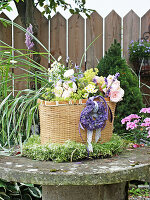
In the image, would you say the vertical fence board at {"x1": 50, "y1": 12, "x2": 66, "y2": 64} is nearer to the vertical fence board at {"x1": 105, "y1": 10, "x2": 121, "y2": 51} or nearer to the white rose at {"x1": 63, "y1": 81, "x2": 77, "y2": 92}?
the vertical fence board at {"x1": 105, "y1": 10, "x2": 121, "y2": 51}

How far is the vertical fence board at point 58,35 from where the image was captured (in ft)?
12.4

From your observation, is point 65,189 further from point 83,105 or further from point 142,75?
point 142,75

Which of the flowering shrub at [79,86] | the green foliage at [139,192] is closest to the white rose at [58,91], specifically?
the flowering shrub at [79,86]

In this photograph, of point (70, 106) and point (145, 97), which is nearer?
point (70, 106)

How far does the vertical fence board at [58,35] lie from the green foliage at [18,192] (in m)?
2.00

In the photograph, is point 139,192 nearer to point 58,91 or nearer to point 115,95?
point 115,95

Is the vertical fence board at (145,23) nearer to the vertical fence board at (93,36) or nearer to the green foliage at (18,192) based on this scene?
the vertical fence board at (93,36)

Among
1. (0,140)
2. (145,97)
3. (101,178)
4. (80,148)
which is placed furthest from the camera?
(145,97)

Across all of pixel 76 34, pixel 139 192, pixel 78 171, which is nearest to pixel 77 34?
pixel 76 34

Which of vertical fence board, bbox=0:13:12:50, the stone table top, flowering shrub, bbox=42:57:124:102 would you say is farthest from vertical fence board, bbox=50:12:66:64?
the stone table top

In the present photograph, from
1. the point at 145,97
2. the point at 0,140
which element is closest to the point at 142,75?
the point at 145,97

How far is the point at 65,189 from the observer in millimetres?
1373

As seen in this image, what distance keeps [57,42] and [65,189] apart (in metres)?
2.71

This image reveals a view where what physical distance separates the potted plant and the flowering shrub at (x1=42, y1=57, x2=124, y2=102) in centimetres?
229
